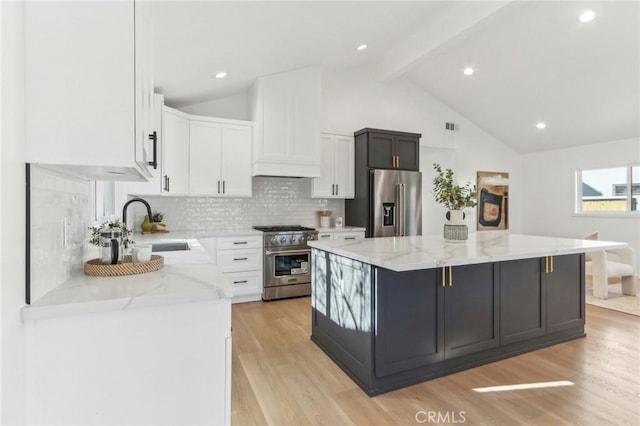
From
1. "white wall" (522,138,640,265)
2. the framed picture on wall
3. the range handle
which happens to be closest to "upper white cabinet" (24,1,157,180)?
the range handle

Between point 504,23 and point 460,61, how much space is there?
3.12 feet

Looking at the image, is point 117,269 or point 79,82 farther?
point 117,269

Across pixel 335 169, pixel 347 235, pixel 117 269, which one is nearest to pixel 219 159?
pixel 335 169

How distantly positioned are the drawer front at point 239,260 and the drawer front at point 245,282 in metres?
0.07

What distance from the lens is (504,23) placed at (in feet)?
13.9

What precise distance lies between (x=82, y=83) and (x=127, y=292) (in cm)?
68

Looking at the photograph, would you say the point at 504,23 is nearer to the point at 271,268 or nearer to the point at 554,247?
the point at 554,247

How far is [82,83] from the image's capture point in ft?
3.24

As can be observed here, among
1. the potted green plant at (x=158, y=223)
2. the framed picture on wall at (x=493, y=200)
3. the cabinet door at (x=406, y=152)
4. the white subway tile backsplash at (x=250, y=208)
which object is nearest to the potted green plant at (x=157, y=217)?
the potted green plant at (x=158, y=223)

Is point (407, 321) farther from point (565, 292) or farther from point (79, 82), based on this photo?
point (79, 82)

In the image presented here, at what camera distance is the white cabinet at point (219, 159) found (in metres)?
4.09

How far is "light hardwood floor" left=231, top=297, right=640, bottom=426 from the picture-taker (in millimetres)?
1910

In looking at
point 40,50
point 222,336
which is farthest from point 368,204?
point 40,50

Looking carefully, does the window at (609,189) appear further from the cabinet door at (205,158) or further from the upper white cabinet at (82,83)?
the upper white cabinet at (82,83)
